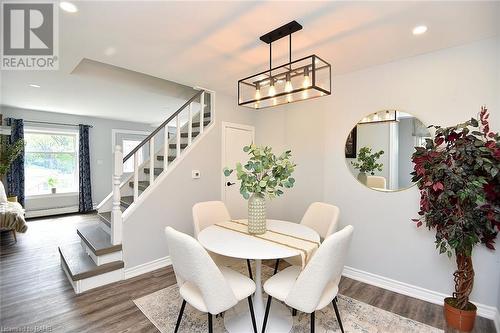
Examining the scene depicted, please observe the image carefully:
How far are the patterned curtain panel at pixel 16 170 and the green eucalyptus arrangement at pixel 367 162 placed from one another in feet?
21.8

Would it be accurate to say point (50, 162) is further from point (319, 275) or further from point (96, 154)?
point (319, 275)

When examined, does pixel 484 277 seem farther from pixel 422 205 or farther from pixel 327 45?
pixel 327 45

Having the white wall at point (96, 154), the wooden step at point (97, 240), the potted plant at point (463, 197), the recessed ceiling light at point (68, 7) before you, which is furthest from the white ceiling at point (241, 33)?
the white wall at point (96, 154)

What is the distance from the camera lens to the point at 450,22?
1.87 m

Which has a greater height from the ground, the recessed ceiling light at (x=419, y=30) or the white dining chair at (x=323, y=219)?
the recessed ceiling light at (x=419, y=30)

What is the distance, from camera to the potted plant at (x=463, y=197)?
178 cm

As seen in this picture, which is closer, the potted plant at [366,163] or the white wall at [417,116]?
the white wall at [417,116]

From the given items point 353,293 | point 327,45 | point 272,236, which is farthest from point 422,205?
point 327,45

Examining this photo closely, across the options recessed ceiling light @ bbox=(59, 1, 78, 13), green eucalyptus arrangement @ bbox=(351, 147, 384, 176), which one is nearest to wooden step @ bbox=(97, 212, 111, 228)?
recessed ceiling light @ bbox=(59, 1, 78, 13)

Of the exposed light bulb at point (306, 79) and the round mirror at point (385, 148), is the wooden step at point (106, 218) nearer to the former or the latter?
the exposed light bulb at point (306, 79)

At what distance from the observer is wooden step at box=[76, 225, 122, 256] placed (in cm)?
259

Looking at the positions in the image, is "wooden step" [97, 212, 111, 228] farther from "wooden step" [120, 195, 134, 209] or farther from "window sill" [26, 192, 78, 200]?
"window sill" [26, 192, 78, 200]

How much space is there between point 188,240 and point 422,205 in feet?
6.56

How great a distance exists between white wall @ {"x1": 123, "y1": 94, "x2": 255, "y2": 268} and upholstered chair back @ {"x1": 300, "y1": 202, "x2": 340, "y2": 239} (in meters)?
1.63
